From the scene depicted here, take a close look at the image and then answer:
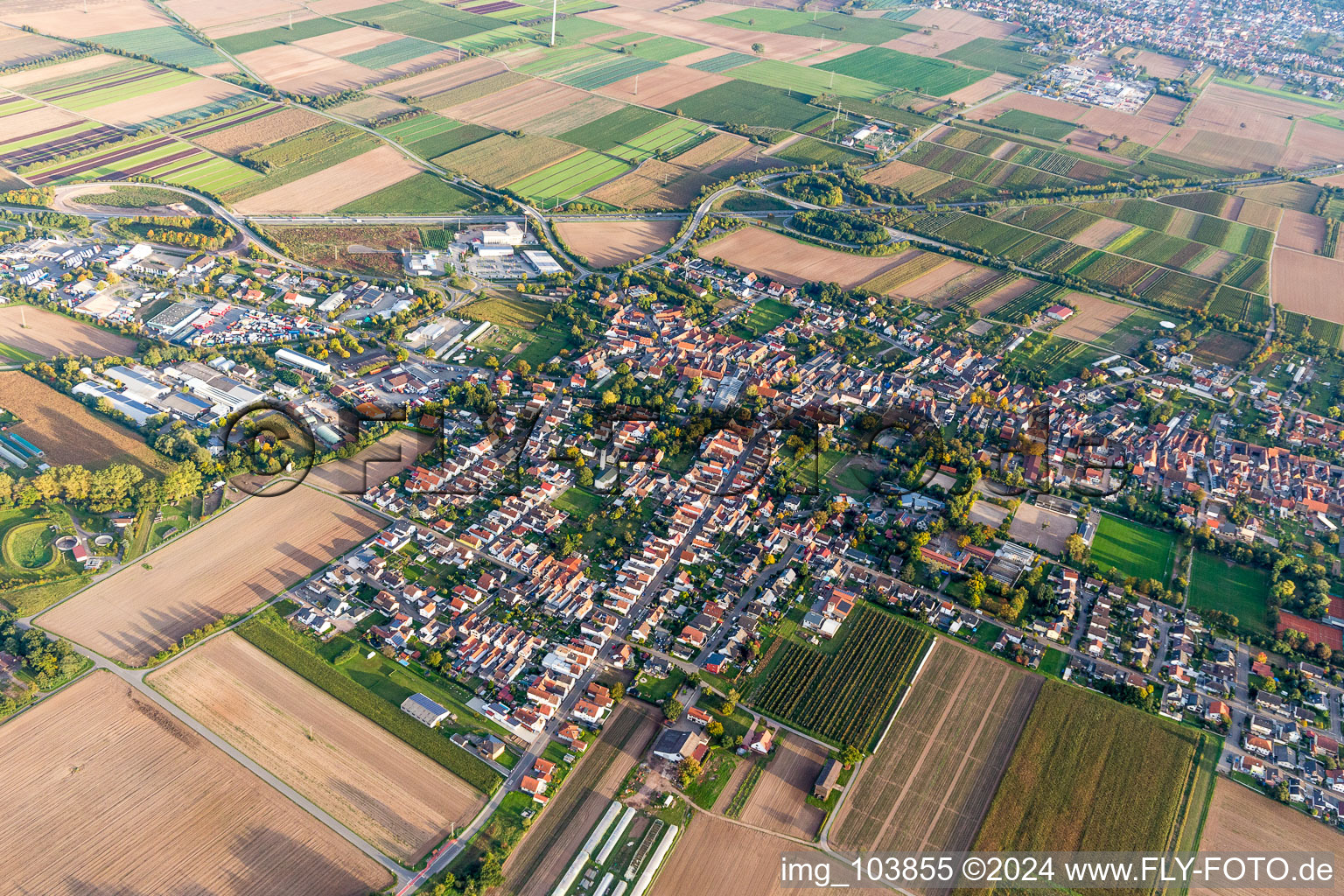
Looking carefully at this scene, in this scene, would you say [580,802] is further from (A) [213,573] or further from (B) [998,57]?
(B) [998,57]

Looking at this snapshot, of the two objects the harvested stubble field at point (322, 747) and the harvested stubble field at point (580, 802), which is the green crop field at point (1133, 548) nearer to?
the harvested stubble field at point (580, 802)

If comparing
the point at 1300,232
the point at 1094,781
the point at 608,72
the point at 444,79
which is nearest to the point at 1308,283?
the point at 1300,232

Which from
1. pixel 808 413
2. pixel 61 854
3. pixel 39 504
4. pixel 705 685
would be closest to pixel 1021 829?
pixel 705 685

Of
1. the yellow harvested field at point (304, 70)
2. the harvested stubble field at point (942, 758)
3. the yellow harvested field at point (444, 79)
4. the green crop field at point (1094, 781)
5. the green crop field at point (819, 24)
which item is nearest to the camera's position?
the harvested stubble field at point (942, 758)

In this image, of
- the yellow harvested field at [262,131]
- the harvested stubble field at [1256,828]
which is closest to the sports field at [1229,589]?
the harvested stubble field at [1256,828]

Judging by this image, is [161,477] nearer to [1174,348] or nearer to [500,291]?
[500,291]

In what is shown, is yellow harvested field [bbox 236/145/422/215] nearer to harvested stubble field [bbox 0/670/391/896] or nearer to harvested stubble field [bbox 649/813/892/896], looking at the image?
harvested stubble field [bbox 0/670/391/896]

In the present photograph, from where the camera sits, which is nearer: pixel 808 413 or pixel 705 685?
pixel 705 685
